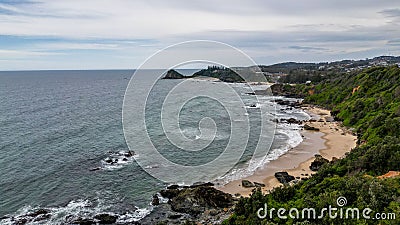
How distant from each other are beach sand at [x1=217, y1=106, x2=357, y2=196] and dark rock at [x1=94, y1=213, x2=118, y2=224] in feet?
30.2

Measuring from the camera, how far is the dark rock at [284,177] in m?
28.7

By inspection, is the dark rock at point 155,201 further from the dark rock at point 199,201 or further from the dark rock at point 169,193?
the dark rock at point 199,201

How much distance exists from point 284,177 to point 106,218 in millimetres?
15512

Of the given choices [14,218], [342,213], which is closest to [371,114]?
[342,213]

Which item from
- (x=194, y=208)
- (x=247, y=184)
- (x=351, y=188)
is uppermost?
(x=351, y=188)

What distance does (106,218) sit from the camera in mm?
22141

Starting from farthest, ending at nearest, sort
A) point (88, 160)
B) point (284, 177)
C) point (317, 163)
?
point (88, 160)
point (317, 163)
point (284, 177)

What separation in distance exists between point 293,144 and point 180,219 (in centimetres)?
2330

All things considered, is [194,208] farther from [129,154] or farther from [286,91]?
[286,91]

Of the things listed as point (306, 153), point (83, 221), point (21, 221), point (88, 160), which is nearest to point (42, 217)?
point (21, 221)

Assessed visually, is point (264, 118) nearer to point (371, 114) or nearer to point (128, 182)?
point (371, 114)

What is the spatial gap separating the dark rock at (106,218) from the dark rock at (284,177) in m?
14.4

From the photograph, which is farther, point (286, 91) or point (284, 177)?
point (286, 91)

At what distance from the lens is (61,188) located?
90.2 ft
